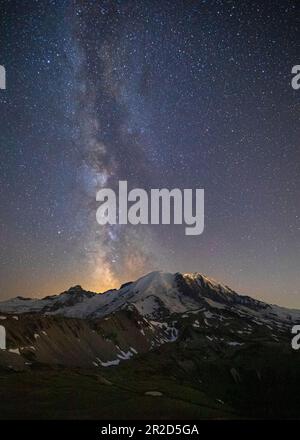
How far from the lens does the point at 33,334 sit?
19950 centimetres

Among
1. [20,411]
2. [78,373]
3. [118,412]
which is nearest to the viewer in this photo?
[20,411]

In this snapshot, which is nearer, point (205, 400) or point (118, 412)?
point (118, 412)

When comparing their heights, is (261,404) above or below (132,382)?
below

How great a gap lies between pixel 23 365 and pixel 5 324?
47471 mm
